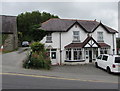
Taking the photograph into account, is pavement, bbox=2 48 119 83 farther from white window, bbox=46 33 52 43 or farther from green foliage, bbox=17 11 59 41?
green foliage, bbox=17 11 59 41

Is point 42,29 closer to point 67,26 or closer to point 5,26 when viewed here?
point 67,26

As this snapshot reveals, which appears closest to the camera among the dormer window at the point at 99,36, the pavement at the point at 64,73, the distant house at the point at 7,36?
the pavement at the point at 64,73

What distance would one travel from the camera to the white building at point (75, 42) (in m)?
20.2

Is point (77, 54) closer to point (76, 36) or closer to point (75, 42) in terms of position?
point (75, 42)

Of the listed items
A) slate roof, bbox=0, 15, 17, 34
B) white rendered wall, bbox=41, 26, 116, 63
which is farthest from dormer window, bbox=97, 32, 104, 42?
slate roof, bbox=0, 15, 17, 34

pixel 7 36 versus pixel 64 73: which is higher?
pixel 7 36

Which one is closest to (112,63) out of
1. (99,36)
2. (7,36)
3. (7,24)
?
(99,36)

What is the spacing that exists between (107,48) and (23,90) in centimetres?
1927

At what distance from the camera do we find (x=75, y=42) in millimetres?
21078

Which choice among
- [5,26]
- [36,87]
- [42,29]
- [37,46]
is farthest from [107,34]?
[5,26]

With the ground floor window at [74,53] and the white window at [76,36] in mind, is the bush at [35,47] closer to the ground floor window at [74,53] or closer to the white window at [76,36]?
the ground floor window at [74,53]

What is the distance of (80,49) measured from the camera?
68.7 ft

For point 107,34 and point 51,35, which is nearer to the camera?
point 51,35

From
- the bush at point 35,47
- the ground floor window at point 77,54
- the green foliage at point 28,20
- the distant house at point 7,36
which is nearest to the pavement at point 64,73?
the bush at point 35,47
